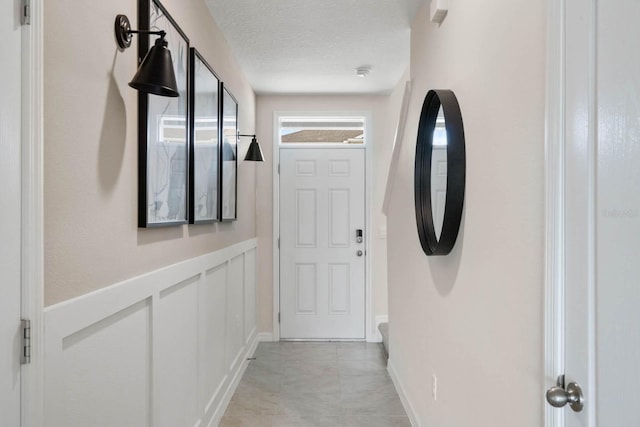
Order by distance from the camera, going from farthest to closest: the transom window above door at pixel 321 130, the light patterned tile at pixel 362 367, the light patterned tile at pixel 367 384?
the transom window above door at pixel 321 130
the light patterned tile at pixel 362 367
the light patterned tile at pixel 367 384

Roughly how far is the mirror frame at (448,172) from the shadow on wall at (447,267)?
3 centimetres

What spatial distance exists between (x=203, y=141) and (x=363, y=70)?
70.9 inches

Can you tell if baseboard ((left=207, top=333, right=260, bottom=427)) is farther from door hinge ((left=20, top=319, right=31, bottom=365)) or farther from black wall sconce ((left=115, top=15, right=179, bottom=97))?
black wall sconce ((left=115, top=15, right=179, bottom=97))

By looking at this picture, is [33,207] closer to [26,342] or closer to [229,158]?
[26,342]

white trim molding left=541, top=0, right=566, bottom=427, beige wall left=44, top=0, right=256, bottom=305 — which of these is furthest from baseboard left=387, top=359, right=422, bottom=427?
beige wall left=44, top=0, right=256, bottom=305

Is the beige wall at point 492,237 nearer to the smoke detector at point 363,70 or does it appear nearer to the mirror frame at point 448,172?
the mirror frame at point 448,172

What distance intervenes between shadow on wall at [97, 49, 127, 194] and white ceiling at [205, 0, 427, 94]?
132cm

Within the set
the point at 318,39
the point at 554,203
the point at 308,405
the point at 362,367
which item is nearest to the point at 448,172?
the point at 554,203

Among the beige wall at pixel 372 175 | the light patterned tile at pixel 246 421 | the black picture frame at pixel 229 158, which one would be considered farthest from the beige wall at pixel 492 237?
the beige wall at pixel 372 175

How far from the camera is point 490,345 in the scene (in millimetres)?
1422

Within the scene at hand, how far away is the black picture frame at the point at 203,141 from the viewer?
211 cm

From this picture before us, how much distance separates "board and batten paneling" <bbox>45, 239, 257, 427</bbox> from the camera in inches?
44.8

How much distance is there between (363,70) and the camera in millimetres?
3588

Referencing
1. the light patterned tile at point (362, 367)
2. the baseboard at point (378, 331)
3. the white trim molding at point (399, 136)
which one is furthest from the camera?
the baseboard at point (378, 331)
